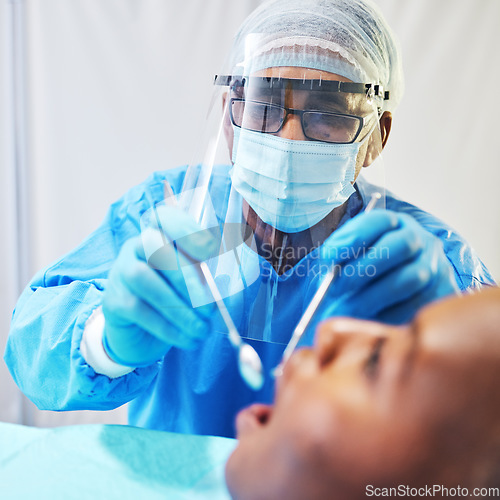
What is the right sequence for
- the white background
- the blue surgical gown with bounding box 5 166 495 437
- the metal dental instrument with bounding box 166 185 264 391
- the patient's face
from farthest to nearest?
the white background → the blue surgical gown with bounding box 5 166 495 437 → the metal dental instrument with bounding box 166 185 264 391 → the patient's face

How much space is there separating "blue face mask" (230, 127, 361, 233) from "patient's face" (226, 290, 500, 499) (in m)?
0.26

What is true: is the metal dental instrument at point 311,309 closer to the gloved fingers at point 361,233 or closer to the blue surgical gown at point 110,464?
the gloved fingers at point 361,233

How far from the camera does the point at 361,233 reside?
505 mm

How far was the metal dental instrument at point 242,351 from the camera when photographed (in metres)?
0.50

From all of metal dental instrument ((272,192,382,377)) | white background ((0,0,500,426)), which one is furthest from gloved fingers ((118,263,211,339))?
white background ((0,0,500,426))

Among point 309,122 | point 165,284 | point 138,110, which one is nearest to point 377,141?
point 309,122

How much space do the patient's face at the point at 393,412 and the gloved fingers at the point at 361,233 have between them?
11cm

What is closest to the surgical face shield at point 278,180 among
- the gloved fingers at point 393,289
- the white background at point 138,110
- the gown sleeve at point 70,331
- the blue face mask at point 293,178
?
the blue face mask at point 293,178

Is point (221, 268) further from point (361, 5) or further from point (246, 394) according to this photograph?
point (361, 5)

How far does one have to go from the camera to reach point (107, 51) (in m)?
1.59

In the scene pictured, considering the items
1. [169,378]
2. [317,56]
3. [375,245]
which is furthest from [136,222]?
[375,245]

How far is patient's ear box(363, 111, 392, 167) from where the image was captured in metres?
0.71

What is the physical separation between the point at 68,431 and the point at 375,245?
0.64m

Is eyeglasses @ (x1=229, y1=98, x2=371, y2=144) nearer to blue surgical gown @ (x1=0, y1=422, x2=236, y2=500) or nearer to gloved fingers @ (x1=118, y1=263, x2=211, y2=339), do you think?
gloved fingers @ (x1=118, y1=263, x2=211, y2=339)
